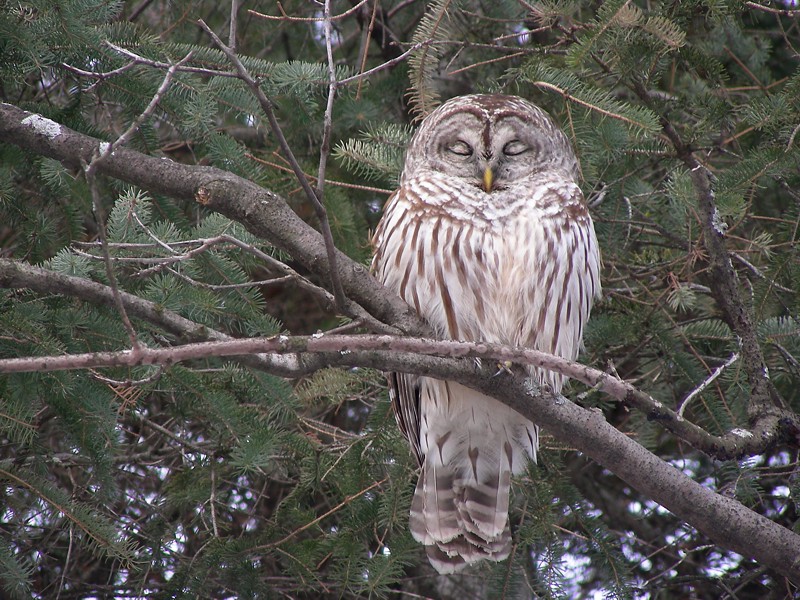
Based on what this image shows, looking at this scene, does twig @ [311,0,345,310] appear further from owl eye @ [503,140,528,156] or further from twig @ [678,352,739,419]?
owl eye @ [503,140,528,156]

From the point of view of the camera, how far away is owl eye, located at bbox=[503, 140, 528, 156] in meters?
3.48

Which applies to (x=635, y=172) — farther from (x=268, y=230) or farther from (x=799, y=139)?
(x=268, y=230)

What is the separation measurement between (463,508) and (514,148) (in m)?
Answer: 1.45

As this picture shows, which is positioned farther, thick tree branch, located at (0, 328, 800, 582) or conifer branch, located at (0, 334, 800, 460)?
thick tree branch, located at (0, 328, 800, 582)

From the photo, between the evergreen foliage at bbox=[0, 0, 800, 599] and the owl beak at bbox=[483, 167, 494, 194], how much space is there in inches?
13.1

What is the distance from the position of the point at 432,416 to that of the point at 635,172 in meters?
1.26

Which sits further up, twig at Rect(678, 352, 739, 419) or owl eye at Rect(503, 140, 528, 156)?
owl eye at Rect(503, 140, 528, 156)

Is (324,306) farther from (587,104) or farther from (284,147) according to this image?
(284,147)

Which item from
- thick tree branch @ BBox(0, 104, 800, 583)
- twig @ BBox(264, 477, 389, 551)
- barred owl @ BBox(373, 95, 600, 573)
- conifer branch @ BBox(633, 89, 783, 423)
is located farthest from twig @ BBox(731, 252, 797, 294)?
twig @ BBox(264, 477, 389, 551)

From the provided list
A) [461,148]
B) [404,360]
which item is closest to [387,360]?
[404,360]

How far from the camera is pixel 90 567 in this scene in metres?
3.91

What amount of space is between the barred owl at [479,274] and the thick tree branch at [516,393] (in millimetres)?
401

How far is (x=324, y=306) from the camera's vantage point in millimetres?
3271

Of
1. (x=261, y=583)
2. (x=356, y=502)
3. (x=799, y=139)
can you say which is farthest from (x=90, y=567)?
(x=799, y=139)
